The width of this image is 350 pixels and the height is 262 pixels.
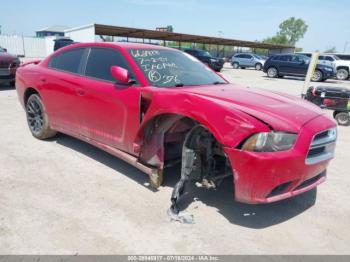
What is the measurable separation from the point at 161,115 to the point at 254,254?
1588 millimetres

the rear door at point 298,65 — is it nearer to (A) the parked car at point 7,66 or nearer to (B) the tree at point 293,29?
(A) the parked car at point 7,66

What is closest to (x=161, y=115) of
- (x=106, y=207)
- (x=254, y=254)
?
(x=106, y=207)

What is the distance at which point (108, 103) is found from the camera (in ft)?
12.4

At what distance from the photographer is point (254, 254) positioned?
2674 mm

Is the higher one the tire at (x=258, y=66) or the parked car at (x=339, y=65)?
the parked car at (x=339, y=65)

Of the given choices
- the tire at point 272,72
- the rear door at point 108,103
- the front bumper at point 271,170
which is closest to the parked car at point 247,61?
the tire at point 272,72

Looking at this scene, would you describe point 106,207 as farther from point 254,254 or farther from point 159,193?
point 254,254

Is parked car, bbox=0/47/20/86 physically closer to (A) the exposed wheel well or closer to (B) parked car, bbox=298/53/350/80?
(A) the exposed wheel well

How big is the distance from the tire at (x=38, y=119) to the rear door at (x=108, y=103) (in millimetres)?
1166

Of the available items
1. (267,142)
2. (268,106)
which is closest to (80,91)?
(268,106)

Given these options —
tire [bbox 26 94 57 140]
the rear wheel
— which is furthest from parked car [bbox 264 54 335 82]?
tire [bbox 26 94 57 140]

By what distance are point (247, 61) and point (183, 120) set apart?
101 feet

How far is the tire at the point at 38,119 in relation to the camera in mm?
5066

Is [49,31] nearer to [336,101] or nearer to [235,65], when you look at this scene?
[235,65]
